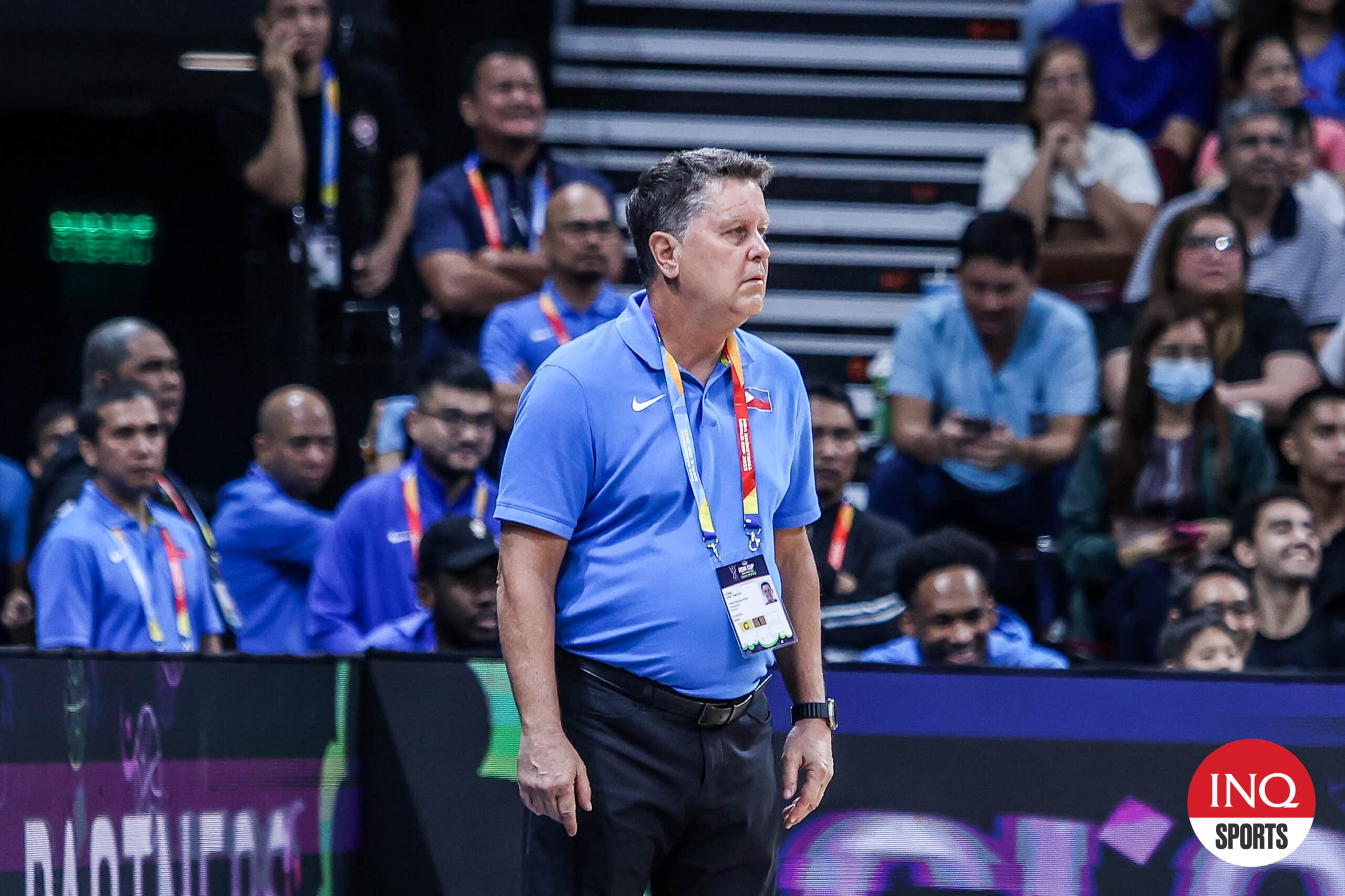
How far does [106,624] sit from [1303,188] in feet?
17.4

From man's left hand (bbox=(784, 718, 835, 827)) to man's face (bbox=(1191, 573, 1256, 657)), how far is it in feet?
9.73

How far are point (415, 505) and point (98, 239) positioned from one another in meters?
7.43

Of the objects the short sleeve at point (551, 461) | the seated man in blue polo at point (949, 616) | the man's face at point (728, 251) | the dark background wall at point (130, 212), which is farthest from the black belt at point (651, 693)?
the dark background wall at point (130, 212)

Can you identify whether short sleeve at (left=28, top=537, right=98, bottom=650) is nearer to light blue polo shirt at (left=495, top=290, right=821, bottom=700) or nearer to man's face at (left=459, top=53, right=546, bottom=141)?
man's face at (left=459, top=53, right=546, bottom=141)

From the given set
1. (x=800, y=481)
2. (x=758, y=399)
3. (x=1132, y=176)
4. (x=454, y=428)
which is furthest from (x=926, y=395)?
(x=758, y=399)

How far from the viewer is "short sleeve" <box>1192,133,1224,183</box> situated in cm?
862

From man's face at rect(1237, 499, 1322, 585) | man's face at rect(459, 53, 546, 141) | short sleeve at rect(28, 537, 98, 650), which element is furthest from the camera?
man's face at rect(459, 53, 546, 141)

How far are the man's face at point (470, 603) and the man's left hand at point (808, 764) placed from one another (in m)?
2.38

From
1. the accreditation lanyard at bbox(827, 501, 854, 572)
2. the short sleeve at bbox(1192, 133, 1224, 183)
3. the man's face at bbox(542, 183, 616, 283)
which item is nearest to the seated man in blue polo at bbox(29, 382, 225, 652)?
the man's face at bbox(542, 183, 616, 283)

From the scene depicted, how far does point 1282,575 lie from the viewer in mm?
6359

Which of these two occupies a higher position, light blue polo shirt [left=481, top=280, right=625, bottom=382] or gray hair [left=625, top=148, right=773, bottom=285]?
gray hair [left=625, top=148, right=773, bottom=285]

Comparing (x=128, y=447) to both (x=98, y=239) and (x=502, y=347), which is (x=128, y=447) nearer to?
(x=502, y=347)

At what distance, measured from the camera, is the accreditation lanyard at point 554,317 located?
7289mm

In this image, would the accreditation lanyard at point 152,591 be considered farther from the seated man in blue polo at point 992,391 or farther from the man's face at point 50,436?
the seated man in blue polo at point 992,391
